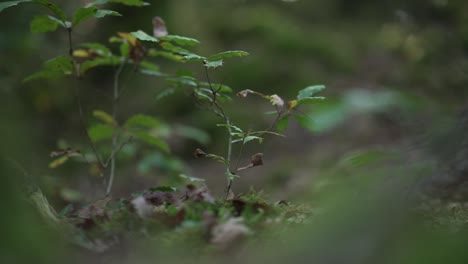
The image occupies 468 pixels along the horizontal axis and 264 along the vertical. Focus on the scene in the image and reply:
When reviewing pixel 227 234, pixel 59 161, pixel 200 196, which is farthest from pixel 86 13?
pixel 227 234

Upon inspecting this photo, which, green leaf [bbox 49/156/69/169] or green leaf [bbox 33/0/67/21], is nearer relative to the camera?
green leaf [bbox 33/0/67/21]

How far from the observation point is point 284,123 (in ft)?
5.88

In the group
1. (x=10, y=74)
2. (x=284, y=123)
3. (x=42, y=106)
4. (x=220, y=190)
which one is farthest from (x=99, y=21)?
(x=284, y=123)

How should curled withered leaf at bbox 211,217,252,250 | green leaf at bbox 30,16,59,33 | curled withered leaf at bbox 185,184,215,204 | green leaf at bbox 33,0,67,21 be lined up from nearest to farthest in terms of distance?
1. curled withered leaf at bbox 211,217,252,250
2. curled withered leaf at bbox 185,184,215,204
3. green leaf at bbox 33,0,67,21
4. green leaf at bbox 30,16,59,33

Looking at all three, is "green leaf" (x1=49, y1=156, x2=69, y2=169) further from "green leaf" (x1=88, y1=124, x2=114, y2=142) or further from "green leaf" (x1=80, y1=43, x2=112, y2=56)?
"green leaf" (x1=80, y1=43, x2=112, y2=56)

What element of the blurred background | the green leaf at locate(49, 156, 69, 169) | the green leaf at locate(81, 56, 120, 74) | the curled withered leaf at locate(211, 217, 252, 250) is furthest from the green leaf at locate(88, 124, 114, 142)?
the curled withered leaf at locate(211, 217, 252, 250)

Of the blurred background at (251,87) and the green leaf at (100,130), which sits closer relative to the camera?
the green leaf at (100,130)

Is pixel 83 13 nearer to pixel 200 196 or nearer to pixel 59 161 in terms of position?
pixel 59 161

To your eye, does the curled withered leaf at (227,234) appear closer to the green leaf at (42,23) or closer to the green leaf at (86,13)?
the green leaf at (86,13)

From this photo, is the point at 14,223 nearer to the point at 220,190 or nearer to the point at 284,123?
the point at 284,123

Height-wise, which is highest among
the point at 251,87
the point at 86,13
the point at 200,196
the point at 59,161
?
the point at 251,87

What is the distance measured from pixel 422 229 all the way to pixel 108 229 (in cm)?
78

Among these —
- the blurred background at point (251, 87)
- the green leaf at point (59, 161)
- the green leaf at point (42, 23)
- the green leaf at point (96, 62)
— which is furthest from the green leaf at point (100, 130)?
the blurred background at point (251, 87)

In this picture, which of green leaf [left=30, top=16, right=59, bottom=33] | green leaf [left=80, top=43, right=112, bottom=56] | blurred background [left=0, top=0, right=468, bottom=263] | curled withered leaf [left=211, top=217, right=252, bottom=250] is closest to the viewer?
curled withered leaf [left=211, top=217, right=252, bottom=250]
